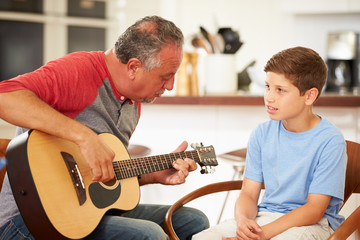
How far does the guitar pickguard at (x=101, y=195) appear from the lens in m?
1.35

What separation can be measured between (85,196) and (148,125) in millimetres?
1423

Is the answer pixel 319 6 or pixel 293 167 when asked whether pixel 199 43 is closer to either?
pixel 293 167

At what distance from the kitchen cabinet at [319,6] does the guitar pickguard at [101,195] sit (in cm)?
345

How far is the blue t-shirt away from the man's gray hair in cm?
44

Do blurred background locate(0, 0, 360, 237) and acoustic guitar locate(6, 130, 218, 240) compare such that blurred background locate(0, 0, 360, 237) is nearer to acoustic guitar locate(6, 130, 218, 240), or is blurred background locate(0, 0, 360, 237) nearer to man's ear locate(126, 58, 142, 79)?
man's ear locate(126, 58, 142, 79)

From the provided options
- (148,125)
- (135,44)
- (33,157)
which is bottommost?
(148,125)

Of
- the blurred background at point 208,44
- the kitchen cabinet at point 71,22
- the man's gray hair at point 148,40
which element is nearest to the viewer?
the man's gray hair at point 148,40

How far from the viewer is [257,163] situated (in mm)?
1591

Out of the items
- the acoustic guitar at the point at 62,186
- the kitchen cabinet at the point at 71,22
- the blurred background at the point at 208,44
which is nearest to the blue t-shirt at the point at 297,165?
the acoustic guitar at the point at 62,186

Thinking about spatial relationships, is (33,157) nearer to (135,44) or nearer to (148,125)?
(135,44)

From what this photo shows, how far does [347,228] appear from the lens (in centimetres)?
122

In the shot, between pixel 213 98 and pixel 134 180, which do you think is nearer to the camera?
pixel 134 180

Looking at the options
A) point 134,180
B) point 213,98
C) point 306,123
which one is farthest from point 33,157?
point 213,98

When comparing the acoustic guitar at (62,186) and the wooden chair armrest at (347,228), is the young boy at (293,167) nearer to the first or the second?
the wooden chair armrest at (347,228)
